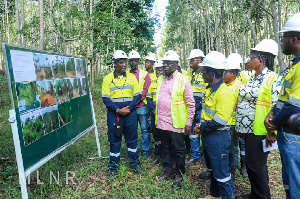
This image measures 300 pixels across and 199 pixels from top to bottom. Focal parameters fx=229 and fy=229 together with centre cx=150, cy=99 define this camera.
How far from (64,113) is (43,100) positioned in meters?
0.67

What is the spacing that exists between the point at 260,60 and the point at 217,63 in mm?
567

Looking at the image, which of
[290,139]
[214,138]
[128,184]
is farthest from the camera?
[128,184]

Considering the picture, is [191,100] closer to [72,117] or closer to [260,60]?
[260,60]

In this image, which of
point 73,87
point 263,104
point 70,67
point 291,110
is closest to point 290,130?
point 291,110

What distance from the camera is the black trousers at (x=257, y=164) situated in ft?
9.46

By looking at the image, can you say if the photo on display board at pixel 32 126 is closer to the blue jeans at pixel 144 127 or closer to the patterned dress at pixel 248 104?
the blue jeans at pixel 144 127

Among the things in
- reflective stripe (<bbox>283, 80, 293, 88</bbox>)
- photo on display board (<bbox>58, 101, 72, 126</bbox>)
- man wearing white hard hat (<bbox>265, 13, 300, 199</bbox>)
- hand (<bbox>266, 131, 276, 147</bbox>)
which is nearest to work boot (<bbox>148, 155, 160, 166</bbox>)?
photo on display board (<bbox>58, 101, 72, 126</bbox>)

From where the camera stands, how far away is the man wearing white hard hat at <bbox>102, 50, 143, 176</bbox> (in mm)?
4211

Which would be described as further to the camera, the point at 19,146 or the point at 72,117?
the point at 72,117

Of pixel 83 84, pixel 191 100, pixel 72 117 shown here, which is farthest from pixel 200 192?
pixel 83 84

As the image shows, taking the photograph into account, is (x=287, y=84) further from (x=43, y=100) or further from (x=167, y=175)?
(x=43, y=100)

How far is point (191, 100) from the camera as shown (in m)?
3.65

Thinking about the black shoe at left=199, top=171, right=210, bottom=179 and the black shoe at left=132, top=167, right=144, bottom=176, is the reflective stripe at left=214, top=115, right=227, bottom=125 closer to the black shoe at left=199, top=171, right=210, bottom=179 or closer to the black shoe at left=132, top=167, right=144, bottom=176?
the black shoe at left=199, top=171, right=210, bottom=179

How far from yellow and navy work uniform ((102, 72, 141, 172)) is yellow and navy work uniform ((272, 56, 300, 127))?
2.59 m
